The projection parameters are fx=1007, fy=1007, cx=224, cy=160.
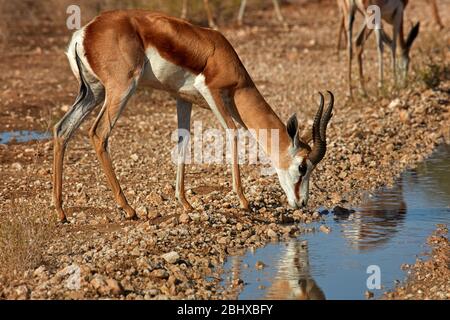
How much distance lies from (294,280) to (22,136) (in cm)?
540

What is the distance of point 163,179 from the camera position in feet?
28.8

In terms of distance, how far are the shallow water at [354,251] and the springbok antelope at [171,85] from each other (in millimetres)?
582

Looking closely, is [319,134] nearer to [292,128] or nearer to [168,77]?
[292,128]

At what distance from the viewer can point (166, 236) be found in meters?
6.62

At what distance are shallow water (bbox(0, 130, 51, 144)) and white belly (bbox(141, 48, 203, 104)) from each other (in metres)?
3.33

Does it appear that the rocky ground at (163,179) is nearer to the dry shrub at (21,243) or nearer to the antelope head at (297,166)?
the dry shrub at (21,243)

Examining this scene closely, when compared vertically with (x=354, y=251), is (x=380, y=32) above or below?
above

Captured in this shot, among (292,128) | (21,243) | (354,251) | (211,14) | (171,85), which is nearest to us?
(21,243)

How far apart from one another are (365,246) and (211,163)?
285 cm

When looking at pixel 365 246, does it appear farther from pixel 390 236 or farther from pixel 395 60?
pixel 395 60

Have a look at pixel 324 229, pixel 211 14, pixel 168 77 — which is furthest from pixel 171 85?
pixel 211 14

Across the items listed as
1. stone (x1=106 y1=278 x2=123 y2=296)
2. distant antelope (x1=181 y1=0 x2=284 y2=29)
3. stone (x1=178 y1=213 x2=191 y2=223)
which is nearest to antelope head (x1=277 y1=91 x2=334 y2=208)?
stone (x1=178 y1=213 x2=191 y2=223)

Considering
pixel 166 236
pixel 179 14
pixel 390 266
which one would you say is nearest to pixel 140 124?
pixel 166 236

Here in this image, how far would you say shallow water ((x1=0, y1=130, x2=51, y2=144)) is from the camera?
10.5 meters
